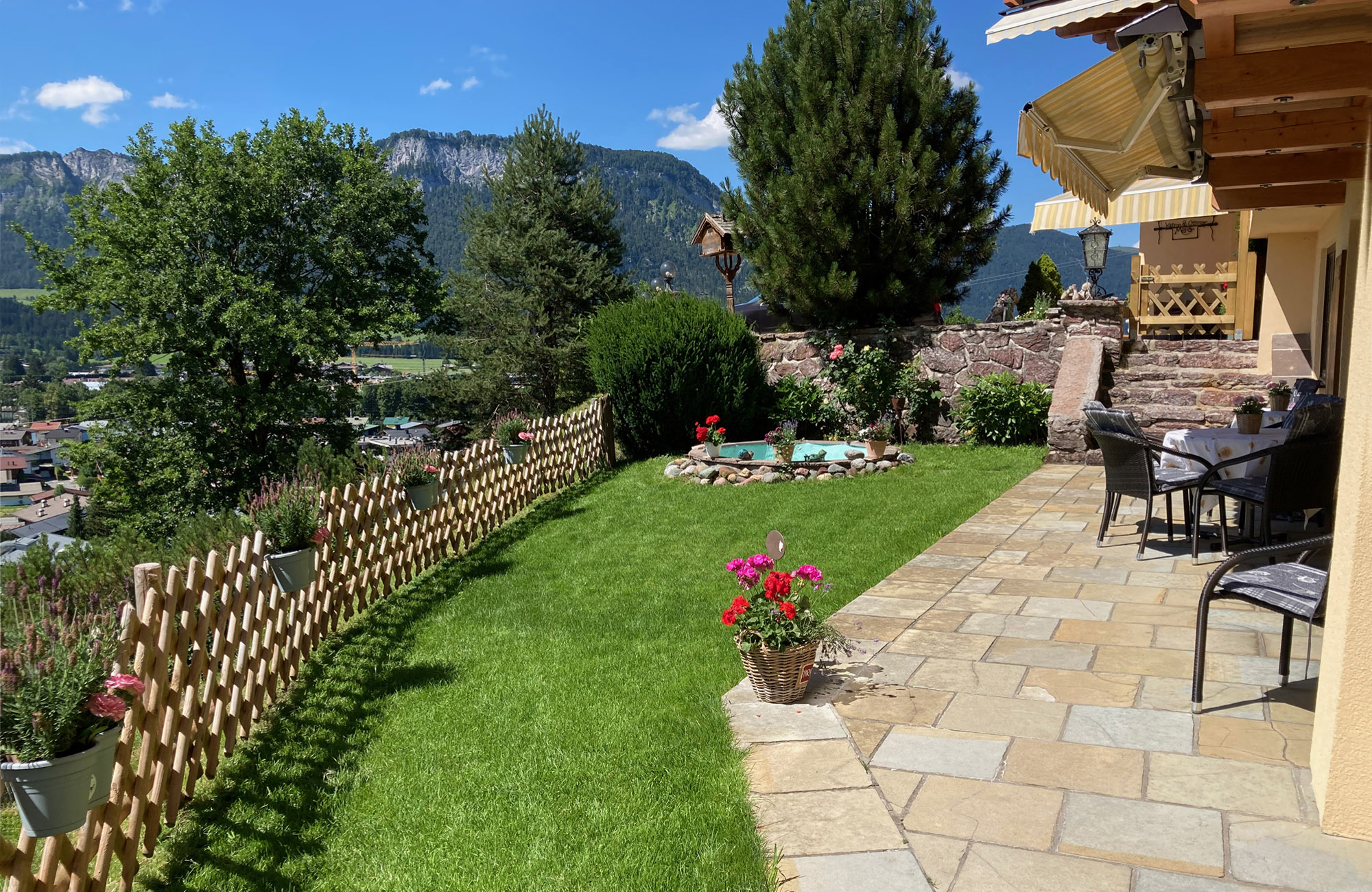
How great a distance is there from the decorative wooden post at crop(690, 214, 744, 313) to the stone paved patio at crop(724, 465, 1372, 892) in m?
11.6

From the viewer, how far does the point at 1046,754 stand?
3.10 metres

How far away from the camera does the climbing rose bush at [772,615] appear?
12.0 ft

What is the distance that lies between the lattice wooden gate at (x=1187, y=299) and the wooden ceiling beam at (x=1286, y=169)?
8881 mm

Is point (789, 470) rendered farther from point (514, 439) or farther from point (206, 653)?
point (206, 653)

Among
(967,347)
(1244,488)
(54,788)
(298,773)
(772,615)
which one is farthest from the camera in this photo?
(967,347)

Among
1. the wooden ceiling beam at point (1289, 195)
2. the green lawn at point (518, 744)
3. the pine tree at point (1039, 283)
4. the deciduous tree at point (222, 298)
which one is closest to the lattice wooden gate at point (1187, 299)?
the pine tree at point (1039, 283)

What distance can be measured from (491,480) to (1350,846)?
23.0 feet

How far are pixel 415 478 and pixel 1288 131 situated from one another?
592 cm

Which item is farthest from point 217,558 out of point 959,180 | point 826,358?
point 959,180

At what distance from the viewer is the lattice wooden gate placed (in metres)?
13.6

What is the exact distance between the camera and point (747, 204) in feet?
46.5

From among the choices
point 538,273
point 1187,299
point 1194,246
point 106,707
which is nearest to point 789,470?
point 106,707

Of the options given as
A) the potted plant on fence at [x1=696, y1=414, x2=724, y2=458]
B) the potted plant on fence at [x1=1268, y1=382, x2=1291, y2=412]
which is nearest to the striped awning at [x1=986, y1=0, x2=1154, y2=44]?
the potted plant on fence at [x1=1268, y1=382, x2=1291, y2=412]

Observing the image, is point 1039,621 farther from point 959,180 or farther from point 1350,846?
point 959,180
